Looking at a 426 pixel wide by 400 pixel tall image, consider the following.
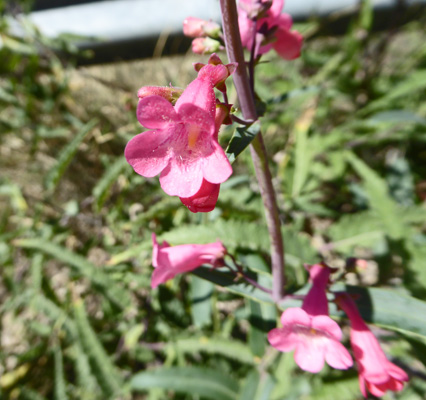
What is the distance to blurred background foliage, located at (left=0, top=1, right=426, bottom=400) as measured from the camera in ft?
3.56

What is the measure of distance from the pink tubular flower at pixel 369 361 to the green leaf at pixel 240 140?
40 centimetres

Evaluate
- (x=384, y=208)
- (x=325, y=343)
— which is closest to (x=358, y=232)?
(x=384, y=208)

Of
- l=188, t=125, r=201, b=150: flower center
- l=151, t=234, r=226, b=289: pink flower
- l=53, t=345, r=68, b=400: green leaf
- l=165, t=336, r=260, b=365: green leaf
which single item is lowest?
l=53, t=345, r=68, b=400: green leaf

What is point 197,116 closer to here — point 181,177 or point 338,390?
point 181,177

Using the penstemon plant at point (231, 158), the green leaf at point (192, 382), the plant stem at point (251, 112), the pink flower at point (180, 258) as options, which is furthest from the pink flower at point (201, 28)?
the green leaf at point (192, 382)

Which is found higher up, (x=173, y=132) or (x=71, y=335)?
(x=173, y=132)

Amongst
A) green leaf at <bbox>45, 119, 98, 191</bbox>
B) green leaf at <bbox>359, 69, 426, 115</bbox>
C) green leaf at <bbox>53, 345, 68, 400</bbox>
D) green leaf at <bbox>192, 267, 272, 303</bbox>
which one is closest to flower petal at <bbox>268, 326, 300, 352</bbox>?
green leaf at <bbox>192, 267, 272, 303</bbox>

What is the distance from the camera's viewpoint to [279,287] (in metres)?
0.73

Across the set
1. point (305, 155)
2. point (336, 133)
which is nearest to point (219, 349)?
point (305, 155)

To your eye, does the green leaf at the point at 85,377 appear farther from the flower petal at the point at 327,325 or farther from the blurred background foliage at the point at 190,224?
the flower petal at the point at 327,325

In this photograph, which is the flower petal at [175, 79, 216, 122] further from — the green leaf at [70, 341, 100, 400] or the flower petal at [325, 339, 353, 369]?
the green leaf at [70, 341, 100, 400]

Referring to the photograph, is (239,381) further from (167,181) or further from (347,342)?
(167,181)

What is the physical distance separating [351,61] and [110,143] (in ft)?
4.36

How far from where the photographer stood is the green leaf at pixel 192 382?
1.07m
